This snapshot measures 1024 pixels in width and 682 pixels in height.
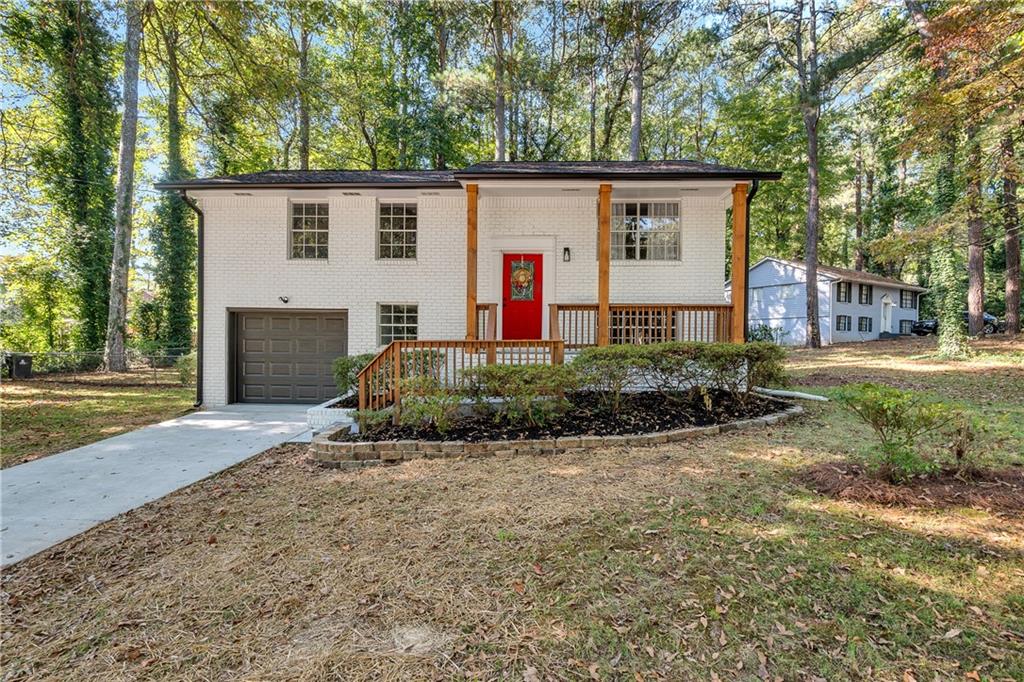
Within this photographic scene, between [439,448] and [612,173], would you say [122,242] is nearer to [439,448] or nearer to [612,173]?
[439,448]

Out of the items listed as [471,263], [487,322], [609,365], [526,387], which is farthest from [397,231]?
[609,365]

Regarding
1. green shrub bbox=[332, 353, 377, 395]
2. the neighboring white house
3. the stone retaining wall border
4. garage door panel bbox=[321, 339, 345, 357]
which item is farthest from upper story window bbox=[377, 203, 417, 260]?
the neighboring white house

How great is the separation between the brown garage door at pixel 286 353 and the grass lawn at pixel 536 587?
5.50 m

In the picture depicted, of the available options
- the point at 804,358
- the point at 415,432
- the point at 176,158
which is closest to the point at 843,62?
the point at 804,358

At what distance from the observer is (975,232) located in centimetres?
1282

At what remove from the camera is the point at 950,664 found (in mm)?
2162

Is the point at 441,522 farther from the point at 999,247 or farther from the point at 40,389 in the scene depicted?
the point at 999,247

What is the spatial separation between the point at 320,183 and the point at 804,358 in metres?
15.3

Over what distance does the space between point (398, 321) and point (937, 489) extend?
28.5 ft

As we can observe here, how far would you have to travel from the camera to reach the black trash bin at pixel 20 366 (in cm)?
1228

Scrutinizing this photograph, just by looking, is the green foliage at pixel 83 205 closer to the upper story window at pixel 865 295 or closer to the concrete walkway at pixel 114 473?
the concrete walkway at pixel 114 473

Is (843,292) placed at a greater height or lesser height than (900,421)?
greater

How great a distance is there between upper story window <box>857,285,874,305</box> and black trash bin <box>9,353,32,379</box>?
33.1 meters

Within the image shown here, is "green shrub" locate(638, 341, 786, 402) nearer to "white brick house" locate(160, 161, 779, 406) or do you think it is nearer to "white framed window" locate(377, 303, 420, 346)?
"white brick house" locate(160, 161, 779, 406)
